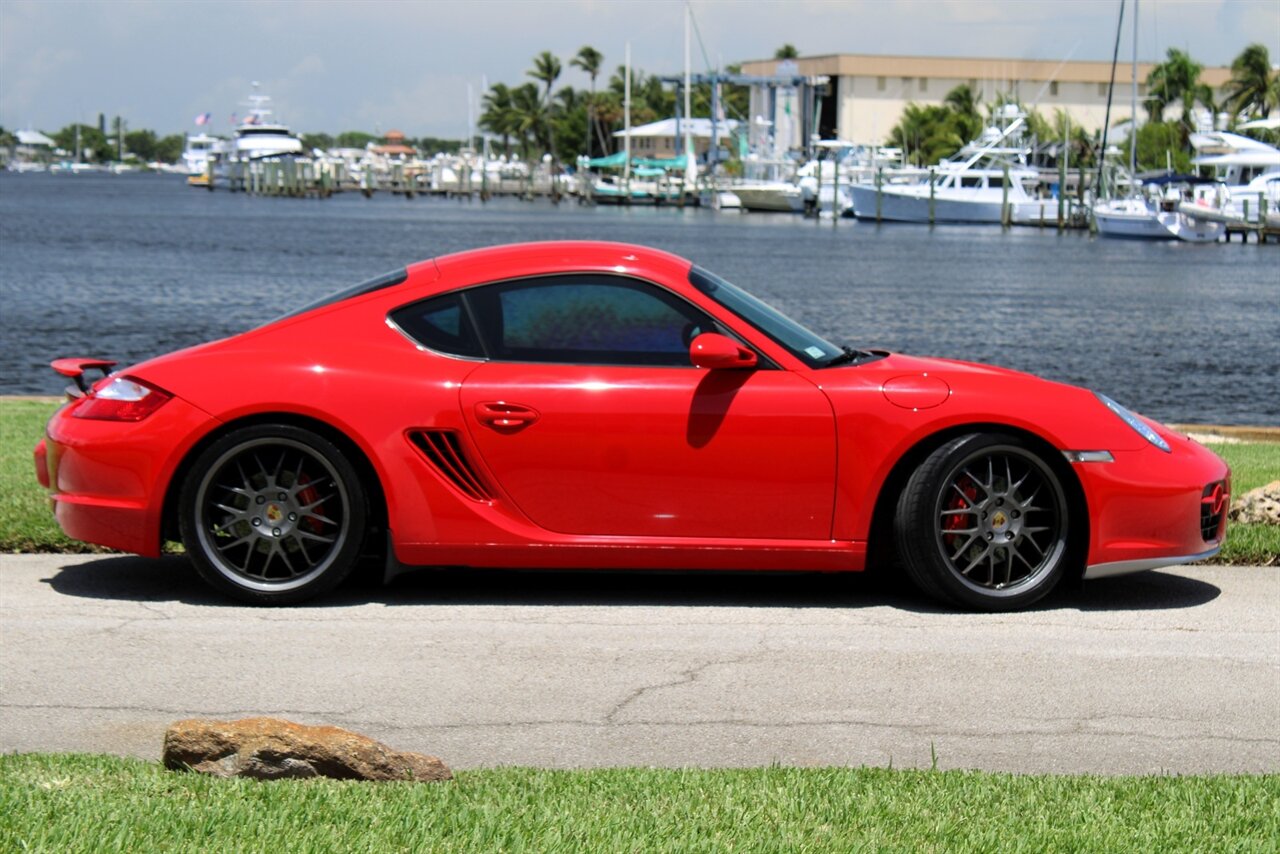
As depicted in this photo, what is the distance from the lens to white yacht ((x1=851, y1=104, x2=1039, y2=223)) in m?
92.4

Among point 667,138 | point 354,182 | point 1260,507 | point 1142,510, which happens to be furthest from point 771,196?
point 1142,510

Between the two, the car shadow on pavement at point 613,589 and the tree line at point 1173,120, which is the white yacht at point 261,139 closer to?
the tree line at point 1173,120

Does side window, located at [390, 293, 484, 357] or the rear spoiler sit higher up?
side window, located at [390, 293, 484, 357]

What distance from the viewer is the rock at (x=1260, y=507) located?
8.16 m

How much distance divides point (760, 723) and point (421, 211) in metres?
119

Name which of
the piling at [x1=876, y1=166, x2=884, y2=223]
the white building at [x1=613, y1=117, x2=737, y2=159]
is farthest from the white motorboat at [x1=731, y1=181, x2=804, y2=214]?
the white building at [x1=613, y1=117, x2=737, y2=159]

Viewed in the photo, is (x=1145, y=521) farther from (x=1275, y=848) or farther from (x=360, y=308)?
(x=360, y=308)

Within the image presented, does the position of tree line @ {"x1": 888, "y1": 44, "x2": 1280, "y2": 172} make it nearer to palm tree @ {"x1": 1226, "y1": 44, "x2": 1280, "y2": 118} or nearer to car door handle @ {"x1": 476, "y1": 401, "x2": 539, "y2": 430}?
palm tree @ {"x1": 1226, "y1": 44, "x2": 1280, "y2": 118}

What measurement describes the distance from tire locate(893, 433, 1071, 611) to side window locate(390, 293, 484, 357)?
71.7 inches

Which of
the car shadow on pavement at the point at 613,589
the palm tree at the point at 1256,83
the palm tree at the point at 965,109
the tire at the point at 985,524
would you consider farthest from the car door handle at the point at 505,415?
the palm tree at the point at 965,109

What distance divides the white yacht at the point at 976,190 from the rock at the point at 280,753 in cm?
8948

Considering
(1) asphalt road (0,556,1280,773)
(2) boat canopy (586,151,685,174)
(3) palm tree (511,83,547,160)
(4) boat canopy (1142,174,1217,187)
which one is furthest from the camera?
(3) palm tree (511,83,547,160)

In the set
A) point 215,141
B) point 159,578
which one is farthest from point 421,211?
point 159,578

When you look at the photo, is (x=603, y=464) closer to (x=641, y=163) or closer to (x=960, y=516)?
(x=960, y=516)
